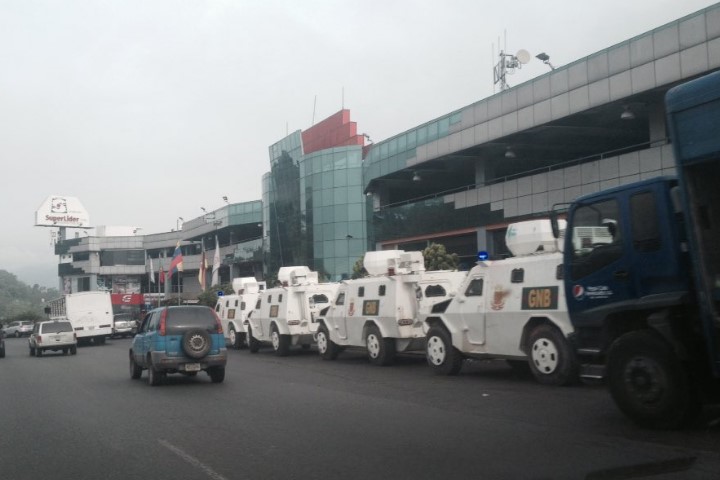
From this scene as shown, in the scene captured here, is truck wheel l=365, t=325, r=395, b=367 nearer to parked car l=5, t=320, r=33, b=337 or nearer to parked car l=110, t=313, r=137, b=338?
parked car l=110, t=313, r=137, b=338

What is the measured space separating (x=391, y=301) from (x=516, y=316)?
472cm

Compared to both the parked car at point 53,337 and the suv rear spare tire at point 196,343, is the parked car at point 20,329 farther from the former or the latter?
the suv rear spare tire at point 196,343

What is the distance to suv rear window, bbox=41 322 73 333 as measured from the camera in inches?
1150

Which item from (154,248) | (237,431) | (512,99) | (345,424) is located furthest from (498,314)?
(154,248)

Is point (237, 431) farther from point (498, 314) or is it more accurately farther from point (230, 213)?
point (230, 213)

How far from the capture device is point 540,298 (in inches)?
509

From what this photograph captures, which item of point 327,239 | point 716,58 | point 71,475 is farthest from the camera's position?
point 327,239

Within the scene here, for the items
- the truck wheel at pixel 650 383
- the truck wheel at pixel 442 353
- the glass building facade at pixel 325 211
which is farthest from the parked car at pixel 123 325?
the truck wheel at pixel 650 383

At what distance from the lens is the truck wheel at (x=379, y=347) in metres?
17.9

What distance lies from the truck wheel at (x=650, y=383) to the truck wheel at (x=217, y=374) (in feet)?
30.5

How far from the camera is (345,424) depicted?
9805 mm

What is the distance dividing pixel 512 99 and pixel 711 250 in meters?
26.1

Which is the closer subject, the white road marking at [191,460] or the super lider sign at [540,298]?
the white road marking at [191,460]

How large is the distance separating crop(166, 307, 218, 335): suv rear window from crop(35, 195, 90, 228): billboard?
9956 cm
